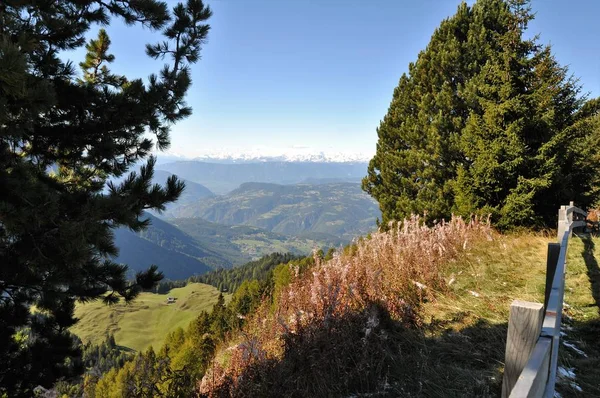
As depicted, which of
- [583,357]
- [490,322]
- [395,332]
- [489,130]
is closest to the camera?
[583,357]

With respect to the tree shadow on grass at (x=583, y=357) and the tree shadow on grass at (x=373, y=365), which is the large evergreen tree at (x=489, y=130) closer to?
the tree shadow on grass at (x=583, y=357)

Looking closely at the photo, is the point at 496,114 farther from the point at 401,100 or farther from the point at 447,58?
the point at 401,100

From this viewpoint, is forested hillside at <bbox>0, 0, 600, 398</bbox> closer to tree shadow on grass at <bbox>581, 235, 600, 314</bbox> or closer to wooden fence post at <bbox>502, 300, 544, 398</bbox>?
tree shadow on grass at <bbox>581, 235, 600, 314</bbox>

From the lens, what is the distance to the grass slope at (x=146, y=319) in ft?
341

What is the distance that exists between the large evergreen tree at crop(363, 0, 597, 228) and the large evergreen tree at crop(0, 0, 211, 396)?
421 inches

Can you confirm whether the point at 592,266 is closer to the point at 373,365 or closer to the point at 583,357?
the point at 583,357

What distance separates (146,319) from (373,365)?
137m

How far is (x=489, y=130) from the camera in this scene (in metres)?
11.6

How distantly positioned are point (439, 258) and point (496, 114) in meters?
7.76

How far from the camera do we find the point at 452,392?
9.84 feet

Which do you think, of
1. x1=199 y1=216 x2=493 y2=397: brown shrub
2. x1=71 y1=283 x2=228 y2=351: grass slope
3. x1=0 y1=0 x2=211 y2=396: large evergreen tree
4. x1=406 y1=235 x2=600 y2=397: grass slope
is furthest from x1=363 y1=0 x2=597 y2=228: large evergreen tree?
x1=71 y1=283 x2=228 y2=351: grass slope

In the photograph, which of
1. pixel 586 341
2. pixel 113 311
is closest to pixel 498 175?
pixel 586 341

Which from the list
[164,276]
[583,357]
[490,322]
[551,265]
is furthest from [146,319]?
[551,265]

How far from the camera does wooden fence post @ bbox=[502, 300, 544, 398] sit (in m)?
1.51
